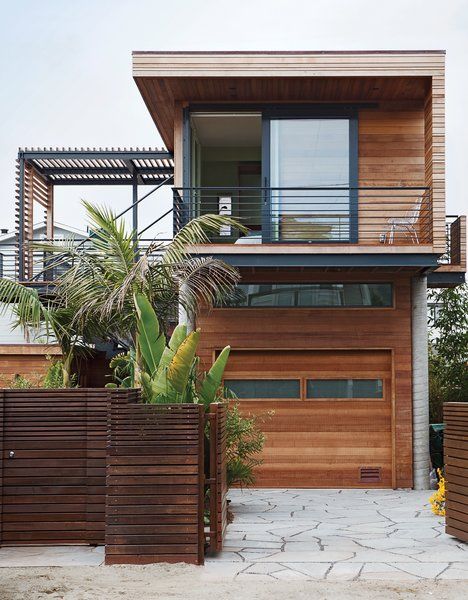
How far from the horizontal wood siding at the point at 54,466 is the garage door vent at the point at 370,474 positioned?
654 centimetres

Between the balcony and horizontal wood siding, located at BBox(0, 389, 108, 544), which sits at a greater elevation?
the balcony

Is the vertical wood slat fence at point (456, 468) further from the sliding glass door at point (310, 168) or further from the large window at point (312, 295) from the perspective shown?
the sliding glass door at point (310, 168)

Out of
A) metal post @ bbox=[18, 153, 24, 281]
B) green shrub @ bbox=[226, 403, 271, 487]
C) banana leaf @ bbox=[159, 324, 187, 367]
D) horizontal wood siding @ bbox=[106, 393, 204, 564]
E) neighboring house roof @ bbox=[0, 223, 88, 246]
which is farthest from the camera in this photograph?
neighboring house roof @ bbox=[0, 223, 88, 246]

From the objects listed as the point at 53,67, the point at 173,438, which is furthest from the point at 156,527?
the point at 53,67

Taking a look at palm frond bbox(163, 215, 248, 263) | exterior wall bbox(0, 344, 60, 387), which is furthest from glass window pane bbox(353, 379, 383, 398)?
exterior wall bbox(0, 344, 60, 387)

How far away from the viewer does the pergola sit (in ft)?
57.9

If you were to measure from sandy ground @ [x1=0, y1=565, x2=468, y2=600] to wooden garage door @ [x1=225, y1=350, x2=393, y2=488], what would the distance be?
6698 millimetres

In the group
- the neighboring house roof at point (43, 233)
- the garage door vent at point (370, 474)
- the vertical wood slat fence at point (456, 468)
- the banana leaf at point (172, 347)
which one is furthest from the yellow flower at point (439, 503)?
the neighboring house roof at point (43, 233)

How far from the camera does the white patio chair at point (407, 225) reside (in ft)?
48.0

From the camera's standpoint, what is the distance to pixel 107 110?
24859mm

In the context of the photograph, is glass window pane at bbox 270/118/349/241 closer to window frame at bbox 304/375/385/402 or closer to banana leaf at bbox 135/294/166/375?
window frame at bbox 304/375/385/402

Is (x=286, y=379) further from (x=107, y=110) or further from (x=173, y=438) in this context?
(x=107, y=110)

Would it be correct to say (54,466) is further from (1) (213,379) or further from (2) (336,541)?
(2) (336,541)

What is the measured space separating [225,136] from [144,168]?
297 cm
